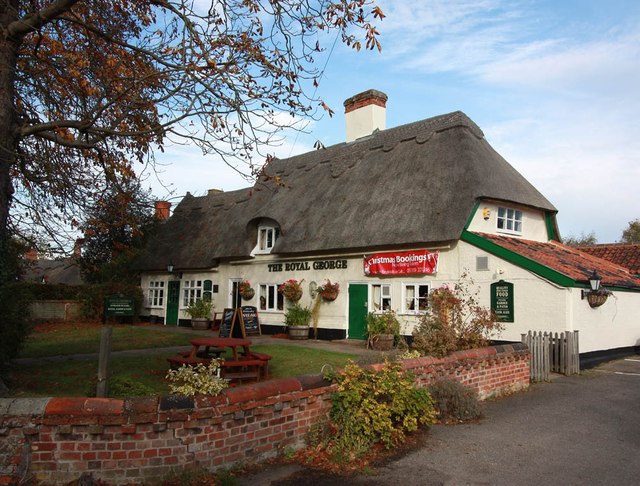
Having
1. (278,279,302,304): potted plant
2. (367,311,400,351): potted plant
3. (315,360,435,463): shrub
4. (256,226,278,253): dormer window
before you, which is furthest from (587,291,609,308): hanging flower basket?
(256,226,278,253): dormer window

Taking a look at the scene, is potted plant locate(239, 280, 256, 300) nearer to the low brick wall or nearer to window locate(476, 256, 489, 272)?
window locate(476, 256, 489, 272)

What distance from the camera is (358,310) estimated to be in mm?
18156

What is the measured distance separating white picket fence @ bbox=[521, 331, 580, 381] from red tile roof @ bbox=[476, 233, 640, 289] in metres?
→ 1.67

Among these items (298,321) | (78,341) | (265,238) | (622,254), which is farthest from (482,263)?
(78,341)

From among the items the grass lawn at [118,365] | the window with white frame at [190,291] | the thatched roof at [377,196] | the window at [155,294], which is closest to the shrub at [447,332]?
the grass lawn at [118,365]

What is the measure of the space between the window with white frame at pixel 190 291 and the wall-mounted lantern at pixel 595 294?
1726cm

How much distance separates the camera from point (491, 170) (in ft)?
55.9

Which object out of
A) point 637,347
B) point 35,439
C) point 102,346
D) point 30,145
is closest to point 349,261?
point 637,347

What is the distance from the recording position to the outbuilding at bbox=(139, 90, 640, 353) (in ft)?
47.1

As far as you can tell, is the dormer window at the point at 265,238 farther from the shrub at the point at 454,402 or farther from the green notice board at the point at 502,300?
the shrub at the point at 454,402

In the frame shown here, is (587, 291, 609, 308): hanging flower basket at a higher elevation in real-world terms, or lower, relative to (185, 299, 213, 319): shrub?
higher

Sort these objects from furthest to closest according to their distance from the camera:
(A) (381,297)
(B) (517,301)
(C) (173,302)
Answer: (C) (173,302), (A) (381,297), (B) (517,301)

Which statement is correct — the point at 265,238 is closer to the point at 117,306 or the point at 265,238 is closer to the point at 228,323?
the point at 228,323

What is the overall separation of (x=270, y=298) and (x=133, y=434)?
16.7 metres
